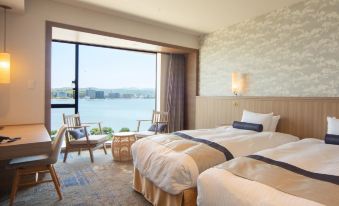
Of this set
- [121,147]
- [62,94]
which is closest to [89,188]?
[121,147]

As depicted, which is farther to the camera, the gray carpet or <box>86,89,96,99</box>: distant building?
<box>86,89,96,99</box>: distant building

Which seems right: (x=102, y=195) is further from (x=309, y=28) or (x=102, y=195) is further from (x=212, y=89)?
(x=309, y=28)

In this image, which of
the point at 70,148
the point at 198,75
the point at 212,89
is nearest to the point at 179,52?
the point at 198,75

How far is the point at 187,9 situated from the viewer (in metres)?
3.66

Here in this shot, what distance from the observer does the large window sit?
181 inches

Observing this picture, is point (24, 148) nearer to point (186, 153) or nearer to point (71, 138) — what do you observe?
point (186, 153)

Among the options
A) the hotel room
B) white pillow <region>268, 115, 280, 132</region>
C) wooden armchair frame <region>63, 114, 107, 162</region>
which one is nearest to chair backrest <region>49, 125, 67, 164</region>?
the hotel room

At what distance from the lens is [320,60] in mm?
3051

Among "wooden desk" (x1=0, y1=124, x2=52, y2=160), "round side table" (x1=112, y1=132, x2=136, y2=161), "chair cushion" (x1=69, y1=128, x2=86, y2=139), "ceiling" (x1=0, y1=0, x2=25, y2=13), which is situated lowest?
"round side table" (x1=112, y1=132, x2=136, y2=161)

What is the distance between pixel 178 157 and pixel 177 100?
3430 mm

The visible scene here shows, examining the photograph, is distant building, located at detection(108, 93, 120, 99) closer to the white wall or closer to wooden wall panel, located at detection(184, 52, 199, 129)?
wooden wall panel, located at detection(184, 52, 199, 129)

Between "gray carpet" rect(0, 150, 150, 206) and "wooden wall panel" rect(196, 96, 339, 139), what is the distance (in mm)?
2099

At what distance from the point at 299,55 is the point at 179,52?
2.65 metres

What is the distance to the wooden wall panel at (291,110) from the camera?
298 cm
